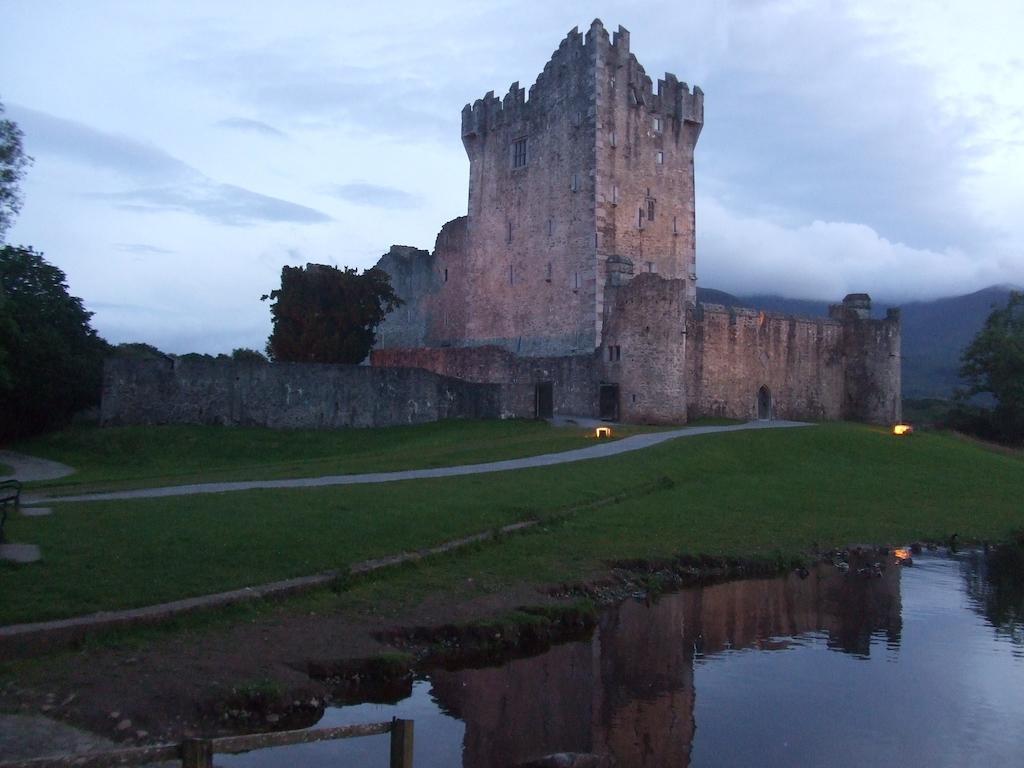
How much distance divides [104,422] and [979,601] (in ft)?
92.1

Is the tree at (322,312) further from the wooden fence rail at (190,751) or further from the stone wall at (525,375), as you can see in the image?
the wooden fence rail at (190,751)

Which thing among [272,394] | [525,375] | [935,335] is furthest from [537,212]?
[935,335]

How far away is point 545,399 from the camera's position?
141 ft

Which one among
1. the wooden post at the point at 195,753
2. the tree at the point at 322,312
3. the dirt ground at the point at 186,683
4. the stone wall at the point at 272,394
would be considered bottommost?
the dirt ground at the point at 186,683

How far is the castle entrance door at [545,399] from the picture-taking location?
42375mm

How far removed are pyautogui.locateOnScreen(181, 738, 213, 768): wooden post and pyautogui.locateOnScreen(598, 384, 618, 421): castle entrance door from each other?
35268 millimetres

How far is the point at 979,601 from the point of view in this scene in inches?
715

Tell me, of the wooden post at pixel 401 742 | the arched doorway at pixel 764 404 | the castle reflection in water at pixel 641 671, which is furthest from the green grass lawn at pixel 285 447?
the wooden post at pixel 401 742

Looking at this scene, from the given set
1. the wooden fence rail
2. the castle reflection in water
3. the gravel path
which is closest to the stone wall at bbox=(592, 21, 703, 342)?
the gravel path

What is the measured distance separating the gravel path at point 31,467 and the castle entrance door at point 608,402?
19588mm

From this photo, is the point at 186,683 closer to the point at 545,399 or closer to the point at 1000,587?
the point at 1000,587

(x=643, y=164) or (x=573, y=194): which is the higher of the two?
(x=643, y=164)

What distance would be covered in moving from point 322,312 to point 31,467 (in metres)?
20.9

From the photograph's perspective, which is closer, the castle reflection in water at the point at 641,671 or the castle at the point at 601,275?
the castle reflection in water at the point at 641,671
